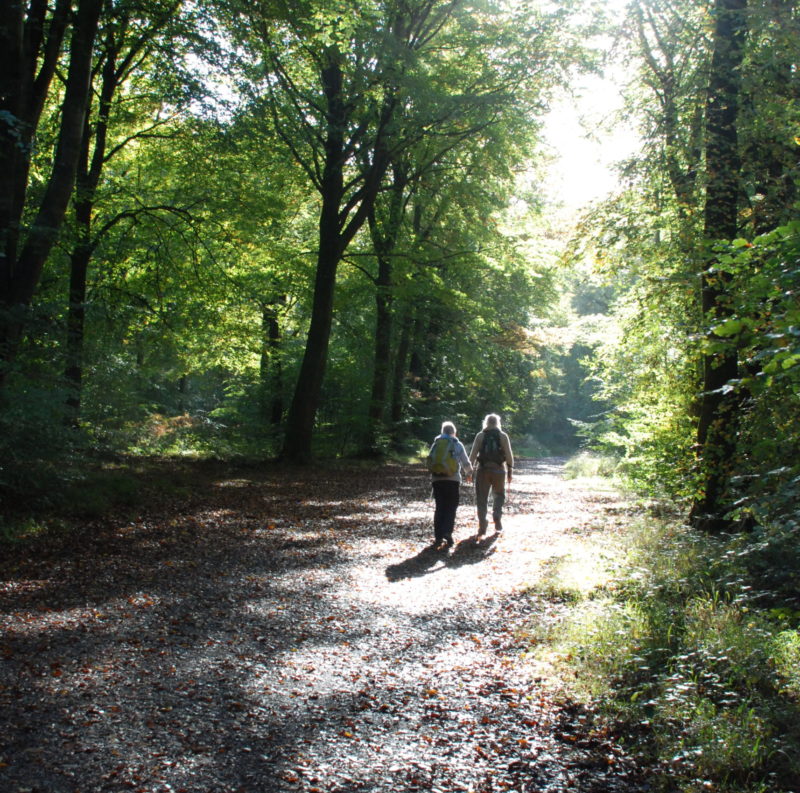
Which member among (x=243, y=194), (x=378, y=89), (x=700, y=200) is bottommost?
(x=700, y=200)

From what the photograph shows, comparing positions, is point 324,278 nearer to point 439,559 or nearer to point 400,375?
point 400,375

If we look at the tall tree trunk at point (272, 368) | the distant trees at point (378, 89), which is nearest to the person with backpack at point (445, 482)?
the distant trees at point (378, 89)

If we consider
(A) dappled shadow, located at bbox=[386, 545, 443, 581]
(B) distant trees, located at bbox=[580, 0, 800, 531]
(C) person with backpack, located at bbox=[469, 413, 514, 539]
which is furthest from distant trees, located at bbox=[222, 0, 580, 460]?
(A) dappled shadow, located at bbox=[386, 545, 443, 581]

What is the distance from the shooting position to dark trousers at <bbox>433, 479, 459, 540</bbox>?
34.2ft

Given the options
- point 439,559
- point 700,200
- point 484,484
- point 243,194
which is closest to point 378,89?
point 243,194

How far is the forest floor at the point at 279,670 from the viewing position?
3.88m

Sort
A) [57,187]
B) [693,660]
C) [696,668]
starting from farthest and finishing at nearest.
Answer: [57,187], [693,660], [696,668]

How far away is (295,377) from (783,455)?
20.5m

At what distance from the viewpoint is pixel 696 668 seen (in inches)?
195

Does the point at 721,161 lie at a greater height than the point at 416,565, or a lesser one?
greater

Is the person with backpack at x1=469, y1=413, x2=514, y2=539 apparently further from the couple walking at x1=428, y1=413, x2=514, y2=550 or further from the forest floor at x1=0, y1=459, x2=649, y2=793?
the forest floor at x1=0, y1=459, x2=649, y2=793

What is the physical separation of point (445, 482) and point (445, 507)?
14.3 inches

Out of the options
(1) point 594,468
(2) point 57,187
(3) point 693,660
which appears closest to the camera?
(3) point 693,660

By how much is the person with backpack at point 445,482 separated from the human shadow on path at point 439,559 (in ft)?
0.84
